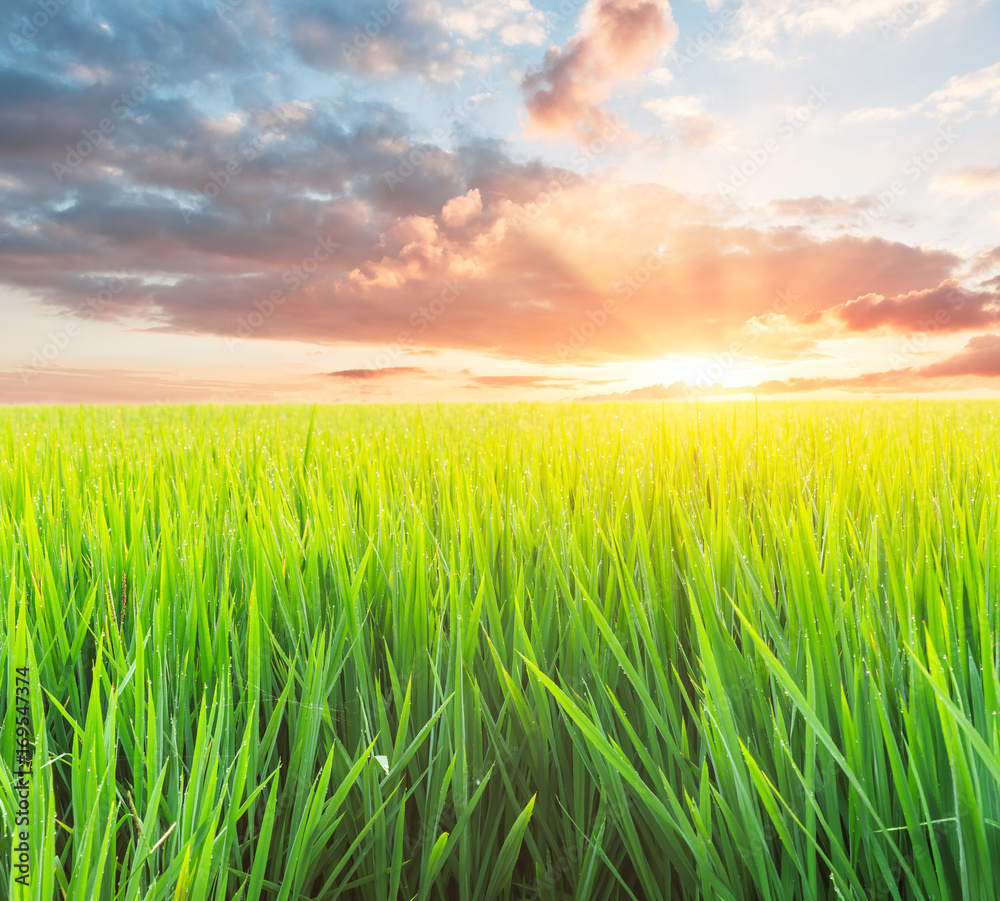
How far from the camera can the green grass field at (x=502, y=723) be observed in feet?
2.54

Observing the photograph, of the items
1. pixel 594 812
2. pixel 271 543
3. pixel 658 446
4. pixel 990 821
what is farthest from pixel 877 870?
pixel 658 446

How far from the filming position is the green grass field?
2.54ft

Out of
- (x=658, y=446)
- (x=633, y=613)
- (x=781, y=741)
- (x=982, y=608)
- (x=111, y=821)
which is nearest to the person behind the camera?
(x=111, y=821)

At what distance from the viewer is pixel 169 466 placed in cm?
287

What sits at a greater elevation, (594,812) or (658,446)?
(658,446)

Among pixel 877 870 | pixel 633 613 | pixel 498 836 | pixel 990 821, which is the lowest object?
pixel 498 836

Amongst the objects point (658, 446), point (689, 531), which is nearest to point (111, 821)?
point (689, 531)

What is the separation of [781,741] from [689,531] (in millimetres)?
649

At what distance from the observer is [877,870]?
0.83 metres

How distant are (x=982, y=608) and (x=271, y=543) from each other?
1.30m

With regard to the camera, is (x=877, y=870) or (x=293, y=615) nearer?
(x=877, y=870)

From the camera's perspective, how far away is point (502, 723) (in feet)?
3.73

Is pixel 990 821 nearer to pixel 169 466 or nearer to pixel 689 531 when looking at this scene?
pixel 689 531

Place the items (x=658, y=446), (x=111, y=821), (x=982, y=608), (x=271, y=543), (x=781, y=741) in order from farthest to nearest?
(x=658, y=446) → (x=271, y=543) → (x=982, y=608) → (x=781, y=741) → (x=111, y=821)
